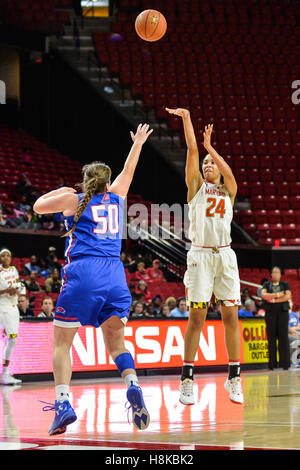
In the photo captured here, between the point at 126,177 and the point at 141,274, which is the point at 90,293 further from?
the point at 141,274

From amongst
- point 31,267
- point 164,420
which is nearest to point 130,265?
point 31,267

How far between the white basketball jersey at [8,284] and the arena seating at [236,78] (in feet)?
39.8

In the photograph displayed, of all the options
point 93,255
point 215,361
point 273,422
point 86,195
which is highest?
point 86,195

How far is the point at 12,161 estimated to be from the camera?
930 inches

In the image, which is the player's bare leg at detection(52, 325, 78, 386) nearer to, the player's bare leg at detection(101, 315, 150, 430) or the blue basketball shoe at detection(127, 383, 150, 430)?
the player's bare leg at detection(101, 315, 150, 430)

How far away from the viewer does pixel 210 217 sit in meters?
7.39

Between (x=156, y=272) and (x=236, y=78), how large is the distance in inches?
448

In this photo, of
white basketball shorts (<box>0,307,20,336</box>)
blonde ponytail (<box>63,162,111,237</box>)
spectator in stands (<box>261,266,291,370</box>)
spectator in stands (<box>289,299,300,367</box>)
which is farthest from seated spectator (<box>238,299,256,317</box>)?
blonde ponytail (<box>63,162,111,237</box>)

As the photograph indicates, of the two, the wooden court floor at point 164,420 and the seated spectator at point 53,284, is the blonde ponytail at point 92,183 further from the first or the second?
the seated spectator at point 53,284

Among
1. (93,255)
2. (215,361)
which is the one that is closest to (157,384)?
(215,361)

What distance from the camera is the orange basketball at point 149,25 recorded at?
1143 cm
